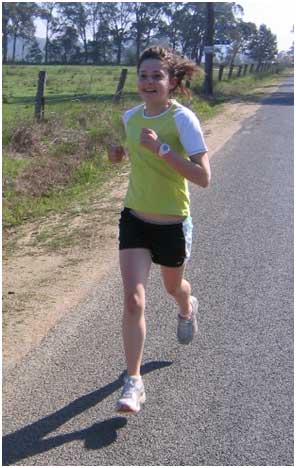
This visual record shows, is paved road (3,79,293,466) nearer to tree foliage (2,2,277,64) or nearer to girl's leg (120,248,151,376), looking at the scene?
girl's leg (120,248,151,376)

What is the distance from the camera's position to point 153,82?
3342 mm

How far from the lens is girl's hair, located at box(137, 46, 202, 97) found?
3.41 metres

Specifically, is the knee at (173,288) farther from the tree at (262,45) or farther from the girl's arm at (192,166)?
the tree at (262,45)

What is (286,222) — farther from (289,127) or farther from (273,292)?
(289,127)

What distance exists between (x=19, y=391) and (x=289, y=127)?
14.7 metres

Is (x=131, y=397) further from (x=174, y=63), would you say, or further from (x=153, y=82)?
(x=174, y=63)

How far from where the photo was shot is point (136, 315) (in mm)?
3303

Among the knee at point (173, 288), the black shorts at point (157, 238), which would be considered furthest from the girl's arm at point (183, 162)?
the knee at point (173, 288)

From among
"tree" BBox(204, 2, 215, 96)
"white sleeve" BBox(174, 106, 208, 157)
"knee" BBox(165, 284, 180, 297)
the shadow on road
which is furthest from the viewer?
"tree" BBox(204, 2, 215, 96)

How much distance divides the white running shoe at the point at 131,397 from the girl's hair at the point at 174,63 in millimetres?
1581

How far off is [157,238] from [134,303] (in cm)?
39

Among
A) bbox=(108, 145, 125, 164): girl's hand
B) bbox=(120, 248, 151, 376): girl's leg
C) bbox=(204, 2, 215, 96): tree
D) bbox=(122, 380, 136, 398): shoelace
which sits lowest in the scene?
bbox=(122, 380, 136, 398): shoelace

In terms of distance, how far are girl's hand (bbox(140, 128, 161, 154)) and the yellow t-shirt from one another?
9 cm

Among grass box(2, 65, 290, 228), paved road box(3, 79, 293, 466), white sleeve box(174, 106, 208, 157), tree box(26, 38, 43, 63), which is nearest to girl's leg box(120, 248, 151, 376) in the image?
paved road box(3, 79, 293, 466)
